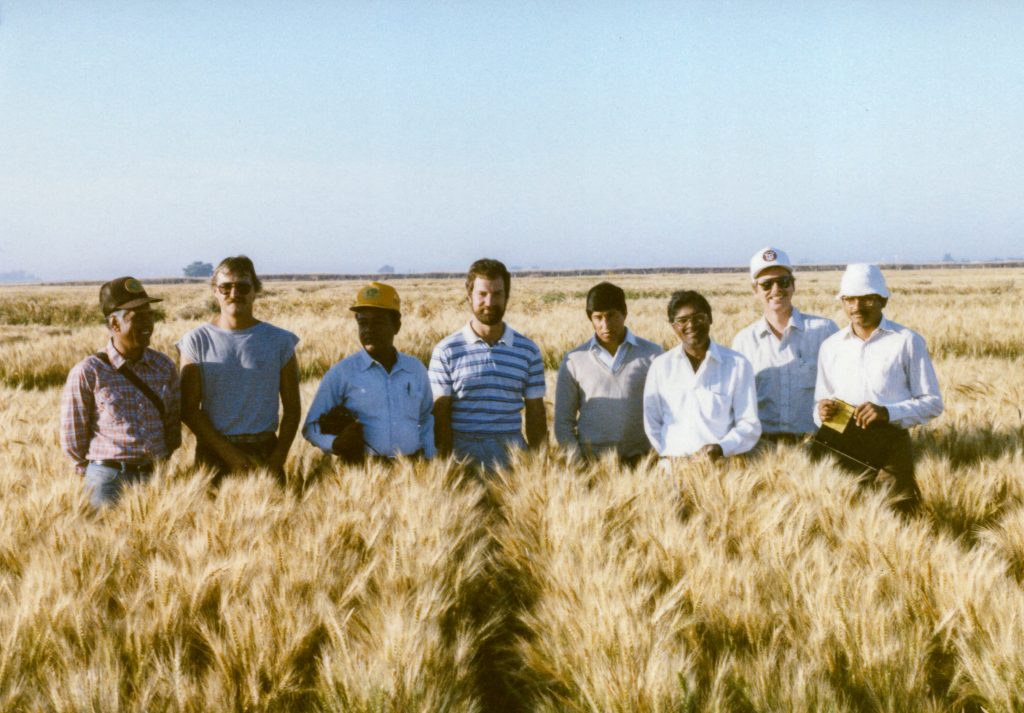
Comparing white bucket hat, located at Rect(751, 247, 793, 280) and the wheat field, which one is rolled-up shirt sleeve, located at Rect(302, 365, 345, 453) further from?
white bucket hat, located at Rect(751, 247, 793, 280)

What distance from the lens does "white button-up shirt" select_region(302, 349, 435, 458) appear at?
4148 mm

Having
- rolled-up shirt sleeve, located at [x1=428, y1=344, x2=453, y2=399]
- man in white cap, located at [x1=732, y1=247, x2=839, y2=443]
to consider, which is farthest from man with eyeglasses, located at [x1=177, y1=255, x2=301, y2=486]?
man in white cap, located at [x1=732, y1=247, x2=839, y2=443]

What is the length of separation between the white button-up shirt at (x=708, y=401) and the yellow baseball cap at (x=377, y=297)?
1.74m

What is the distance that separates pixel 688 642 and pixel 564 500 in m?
1.00

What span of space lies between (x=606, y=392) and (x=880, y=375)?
1.70 metres

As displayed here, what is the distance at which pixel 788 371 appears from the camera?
4828 mm

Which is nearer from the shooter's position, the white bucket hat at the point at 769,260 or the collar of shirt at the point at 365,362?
the collar of shirt at the point at 365,362

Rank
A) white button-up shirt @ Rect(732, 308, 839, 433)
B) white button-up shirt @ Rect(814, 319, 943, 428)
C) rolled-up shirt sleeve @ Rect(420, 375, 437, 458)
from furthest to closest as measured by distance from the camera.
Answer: white button-up shirt @ Rect(732, 308, 839, 433), rolled-up shirt sleeve @ Rect(420, 375, 437, 458), white button-up shirt @ Rect(814, 319, 943, 428)

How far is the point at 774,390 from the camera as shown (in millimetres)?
4875

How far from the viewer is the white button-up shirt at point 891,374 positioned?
404 cm

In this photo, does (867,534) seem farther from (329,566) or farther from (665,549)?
(329,566)

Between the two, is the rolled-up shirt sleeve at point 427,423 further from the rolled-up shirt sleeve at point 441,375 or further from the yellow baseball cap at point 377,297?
the yellow baseball cap at point 377,297

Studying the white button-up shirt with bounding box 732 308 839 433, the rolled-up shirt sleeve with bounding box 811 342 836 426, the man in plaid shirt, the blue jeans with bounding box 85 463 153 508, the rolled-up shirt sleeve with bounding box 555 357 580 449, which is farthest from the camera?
the white button-up shirt with bounding box 732 308 839 433

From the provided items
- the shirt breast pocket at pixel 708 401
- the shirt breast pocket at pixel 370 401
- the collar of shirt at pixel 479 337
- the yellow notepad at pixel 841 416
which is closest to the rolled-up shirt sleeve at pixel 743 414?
the shirt breast pocket at pixel 708 401
